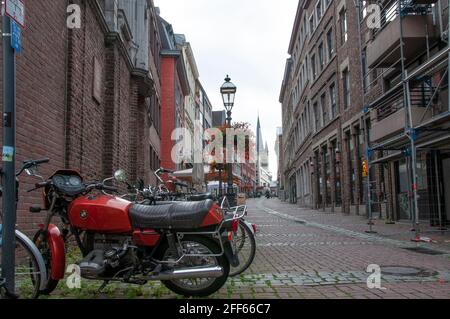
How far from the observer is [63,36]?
936 cm

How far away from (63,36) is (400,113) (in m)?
10.5

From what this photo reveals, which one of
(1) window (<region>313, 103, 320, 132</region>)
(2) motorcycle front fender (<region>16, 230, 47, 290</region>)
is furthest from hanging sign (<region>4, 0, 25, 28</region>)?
(1) window (<region>313, 103, 320, 132</region>)

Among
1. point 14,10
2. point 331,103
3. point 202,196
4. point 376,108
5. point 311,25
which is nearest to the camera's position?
point 14,10

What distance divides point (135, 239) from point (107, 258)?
33cm

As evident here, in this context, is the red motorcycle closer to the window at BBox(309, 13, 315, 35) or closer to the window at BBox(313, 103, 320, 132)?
the window at BBox(313, 103, 320, 132)

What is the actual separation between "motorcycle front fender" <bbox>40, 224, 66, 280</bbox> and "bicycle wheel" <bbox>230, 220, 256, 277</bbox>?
8.50 feet

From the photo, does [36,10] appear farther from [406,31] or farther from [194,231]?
[406,31]

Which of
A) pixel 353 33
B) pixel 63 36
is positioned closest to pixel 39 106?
pixel 63 36

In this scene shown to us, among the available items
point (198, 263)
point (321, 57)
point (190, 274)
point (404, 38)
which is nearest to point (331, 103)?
point (321, 57)

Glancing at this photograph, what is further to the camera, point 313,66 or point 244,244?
point 313,66

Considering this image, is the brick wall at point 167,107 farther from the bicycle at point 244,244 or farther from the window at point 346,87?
the bicycle at point 244,244

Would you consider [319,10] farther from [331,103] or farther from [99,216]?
[99,216]

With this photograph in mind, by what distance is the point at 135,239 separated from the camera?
4859mm

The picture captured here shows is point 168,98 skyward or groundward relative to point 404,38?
skyward
